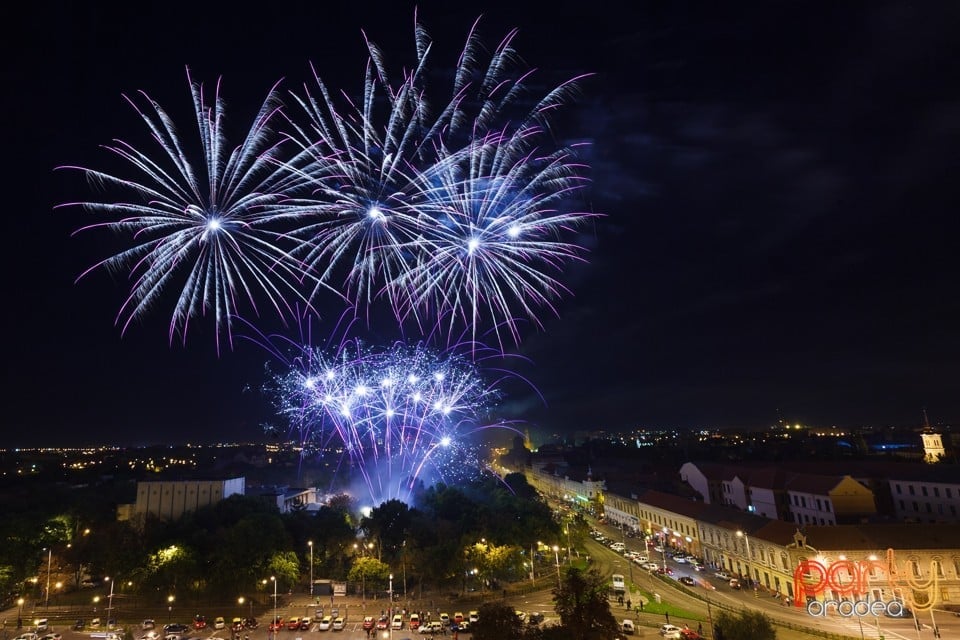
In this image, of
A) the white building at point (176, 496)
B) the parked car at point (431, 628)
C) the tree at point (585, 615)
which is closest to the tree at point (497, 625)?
the tree at point (585, 615)

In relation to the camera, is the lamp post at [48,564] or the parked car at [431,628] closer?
the parked car at [431,628]

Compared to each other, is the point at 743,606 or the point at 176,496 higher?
the point at 176,496

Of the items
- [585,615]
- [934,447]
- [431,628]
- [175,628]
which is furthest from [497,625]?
[934,447]

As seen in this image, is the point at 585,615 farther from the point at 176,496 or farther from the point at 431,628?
the point at 176,496

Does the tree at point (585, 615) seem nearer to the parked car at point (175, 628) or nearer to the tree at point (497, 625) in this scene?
the tree at point (497, 625)

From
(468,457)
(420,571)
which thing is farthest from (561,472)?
(420,571)

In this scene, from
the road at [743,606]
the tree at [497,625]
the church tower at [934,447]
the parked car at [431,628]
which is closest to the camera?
the tree at [497,625]

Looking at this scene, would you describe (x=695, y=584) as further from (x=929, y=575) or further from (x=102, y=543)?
(x=102, y=543)
